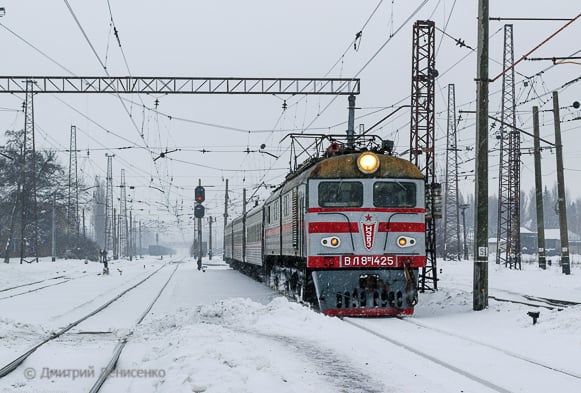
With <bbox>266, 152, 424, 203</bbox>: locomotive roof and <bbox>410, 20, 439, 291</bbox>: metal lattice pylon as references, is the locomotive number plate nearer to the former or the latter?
<bbox>266, 152, 424, 203</bbox>: locomotive roof

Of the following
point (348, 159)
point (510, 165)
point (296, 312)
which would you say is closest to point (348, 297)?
point (296, 312)

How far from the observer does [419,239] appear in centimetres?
1542

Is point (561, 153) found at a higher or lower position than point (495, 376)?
higher

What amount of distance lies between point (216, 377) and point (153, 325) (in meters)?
6.42

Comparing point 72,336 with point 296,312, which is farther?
point 296,312

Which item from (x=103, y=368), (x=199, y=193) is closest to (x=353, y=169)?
(x=103, y=368)

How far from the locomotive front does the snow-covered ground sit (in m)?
0.68

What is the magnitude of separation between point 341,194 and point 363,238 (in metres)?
1.06

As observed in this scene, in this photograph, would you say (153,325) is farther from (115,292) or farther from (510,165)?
(510,165)

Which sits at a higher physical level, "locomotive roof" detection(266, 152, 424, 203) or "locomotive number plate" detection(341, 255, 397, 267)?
"locomotive roof" detection(266, 152, 424, 203)

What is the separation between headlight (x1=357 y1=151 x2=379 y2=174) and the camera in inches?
610

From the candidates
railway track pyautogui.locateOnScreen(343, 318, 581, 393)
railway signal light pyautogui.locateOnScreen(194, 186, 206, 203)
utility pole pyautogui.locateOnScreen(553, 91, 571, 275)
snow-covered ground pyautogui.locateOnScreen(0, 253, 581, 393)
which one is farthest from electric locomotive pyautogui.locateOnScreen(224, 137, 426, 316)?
railway signal light pyautogui.locateOnScreen(194, 186, 206, 203)

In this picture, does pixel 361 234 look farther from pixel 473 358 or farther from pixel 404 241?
pixel 473 358

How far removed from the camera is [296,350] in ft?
34.5
